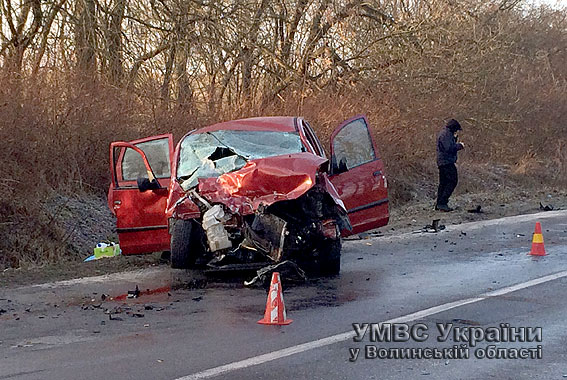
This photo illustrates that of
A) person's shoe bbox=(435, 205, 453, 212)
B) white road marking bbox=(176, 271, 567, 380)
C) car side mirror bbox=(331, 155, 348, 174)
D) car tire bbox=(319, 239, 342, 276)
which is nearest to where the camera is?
white road marking bbox=(176, 271, 567, 380)

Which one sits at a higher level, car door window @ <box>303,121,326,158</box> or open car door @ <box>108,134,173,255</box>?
car door window @ <box>303,121,326,158</box>

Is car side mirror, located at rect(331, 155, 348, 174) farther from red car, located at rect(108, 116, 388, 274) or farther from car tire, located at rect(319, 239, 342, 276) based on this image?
car tire, located at rect(319, 239, 342, 276)

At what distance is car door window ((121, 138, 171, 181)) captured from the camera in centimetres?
1096

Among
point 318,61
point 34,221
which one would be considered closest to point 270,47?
point 318,61

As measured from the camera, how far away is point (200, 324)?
23.2 ft

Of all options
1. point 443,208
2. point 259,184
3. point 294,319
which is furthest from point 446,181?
point 294,319

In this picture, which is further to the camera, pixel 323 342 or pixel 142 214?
pixel 142 214

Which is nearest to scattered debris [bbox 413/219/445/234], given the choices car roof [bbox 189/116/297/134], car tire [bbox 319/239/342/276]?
car roof [bbox 189/116/297/134]

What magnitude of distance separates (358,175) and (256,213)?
2.33 meters

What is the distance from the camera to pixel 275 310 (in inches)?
276

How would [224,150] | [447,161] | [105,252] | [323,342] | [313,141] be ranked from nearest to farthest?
[323,342], [224,150], [313,141], [105,252], [447,161]

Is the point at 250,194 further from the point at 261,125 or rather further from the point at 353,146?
the point at 353,146

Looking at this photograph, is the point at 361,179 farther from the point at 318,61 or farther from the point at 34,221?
the point at 318,61

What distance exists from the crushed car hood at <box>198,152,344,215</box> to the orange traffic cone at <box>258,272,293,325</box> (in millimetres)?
1769
